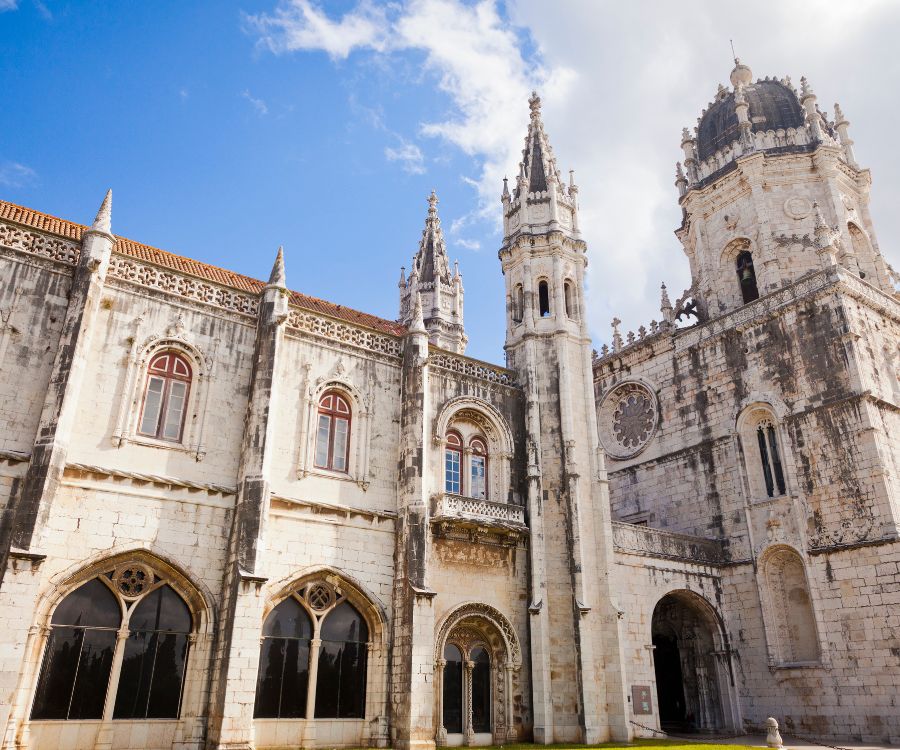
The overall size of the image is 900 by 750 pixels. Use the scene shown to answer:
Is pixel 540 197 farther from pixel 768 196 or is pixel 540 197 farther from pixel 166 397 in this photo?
pixel 166 397

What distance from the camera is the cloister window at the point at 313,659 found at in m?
15.7

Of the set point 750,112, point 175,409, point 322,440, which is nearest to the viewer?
point 175,409

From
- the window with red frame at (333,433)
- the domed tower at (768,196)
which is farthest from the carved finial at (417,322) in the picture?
the domed tower at (768,196)

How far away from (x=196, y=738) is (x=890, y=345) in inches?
907

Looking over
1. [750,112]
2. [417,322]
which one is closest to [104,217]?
[417,322]

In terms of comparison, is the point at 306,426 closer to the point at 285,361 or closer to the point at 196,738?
the point at 285,361

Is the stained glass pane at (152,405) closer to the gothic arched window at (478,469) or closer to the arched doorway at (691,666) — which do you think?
the gothic arched window at (478,469)

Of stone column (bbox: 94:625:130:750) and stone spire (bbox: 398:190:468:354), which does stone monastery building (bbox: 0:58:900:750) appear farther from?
stone spire (bbox: 398:190:468:354)

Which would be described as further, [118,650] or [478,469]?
[478,469]

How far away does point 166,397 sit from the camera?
16.3 metres

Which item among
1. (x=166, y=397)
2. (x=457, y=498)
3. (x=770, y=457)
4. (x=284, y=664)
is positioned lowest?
(x=284, y=664)

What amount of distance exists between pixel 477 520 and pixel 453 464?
217 cm

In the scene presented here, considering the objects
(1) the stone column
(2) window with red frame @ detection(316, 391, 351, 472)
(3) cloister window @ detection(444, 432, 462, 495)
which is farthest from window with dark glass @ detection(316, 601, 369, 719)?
(3) cloister window @ detection(444, 432, 462, 495)

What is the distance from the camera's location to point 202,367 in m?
16.8
